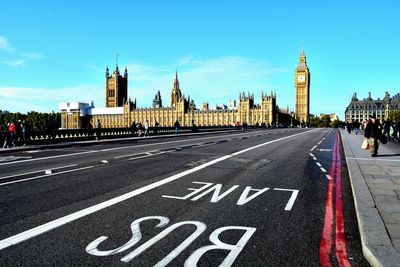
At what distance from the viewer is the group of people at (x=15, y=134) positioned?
21328 mm

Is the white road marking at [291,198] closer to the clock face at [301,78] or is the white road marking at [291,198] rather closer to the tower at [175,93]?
the tower at [175,93]

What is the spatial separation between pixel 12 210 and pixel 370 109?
642 feet

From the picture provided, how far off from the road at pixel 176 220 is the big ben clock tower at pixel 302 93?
6292 inches

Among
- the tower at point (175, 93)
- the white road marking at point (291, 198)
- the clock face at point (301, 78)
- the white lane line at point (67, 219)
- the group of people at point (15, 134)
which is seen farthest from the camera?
the clock face at point (301, 78)

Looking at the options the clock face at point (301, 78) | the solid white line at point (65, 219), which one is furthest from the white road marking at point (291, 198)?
the clock face at point (301, 78)

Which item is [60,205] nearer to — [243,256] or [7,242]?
[7,242]

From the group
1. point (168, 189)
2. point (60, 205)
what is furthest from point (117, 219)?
point (168, 189)

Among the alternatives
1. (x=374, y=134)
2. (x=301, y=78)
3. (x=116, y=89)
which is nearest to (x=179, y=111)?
(x=116, y=89)

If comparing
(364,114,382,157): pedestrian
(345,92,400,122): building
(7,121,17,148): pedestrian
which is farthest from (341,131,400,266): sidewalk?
(345,92,400,122): building

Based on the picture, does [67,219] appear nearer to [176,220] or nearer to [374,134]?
[176,220]

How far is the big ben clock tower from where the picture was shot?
6491 inches

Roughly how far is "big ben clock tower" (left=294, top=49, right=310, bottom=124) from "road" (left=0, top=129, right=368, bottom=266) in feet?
524

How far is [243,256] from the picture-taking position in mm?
4094

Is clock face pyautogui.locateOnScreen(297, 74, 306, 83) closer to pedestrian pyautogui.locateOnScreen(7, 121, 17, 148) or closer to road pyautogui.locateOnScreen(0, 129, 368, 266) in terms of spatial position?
pedestrian pyautogui.locateOnScreen(7, 121, 17, 148)
